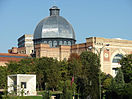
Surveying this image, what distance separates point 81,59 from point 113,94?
120 ft

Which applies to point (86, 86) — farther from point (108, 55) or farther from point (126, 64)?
point (108, 55)

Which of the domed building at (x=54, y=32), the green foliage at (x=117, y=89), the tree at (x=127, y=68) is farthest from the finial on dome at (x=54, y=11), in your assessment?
the green foliage at (x=117, y=89)

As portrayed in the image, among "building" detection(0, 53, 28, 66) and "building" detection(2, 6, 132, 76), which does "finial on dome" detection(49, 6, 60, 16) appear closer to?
"building" detection(2, 6, 132, 76)

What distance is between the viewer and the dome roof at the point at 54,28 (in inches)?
4122

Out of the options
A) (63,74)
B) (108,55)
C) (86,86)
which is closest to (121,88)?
(86,86)

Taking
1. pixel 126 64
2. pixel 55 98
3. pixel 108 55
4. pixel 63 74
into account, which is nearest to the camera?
pixel 55 98

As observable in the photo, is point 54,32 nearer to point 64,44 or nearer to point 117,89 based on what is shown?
point 64,44

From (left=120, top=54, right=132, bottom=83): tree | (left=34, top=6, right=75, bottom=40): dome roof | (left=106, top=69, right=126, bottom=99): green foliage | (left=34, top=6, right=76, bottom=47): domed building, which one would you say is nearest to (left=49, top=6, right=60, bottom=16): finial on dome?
(left=34, top=6, right=75, bottom=40): dome roof

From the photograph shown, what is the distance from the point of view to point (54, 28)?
345ft

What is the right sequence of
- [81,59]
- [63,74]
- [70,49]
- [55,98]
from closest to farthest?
[55,98]
[63,74]
[81,59]
[70,49]

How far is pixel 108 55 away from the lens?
94812 millimetres

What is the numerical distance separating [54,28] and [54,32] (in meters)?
1.17

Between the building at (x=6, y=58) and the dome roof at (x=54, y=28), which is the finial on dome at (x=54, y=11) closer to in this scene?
the dome roof at (x=54, y=28)

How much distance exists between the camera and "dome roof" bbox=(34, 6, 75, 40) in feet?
343
